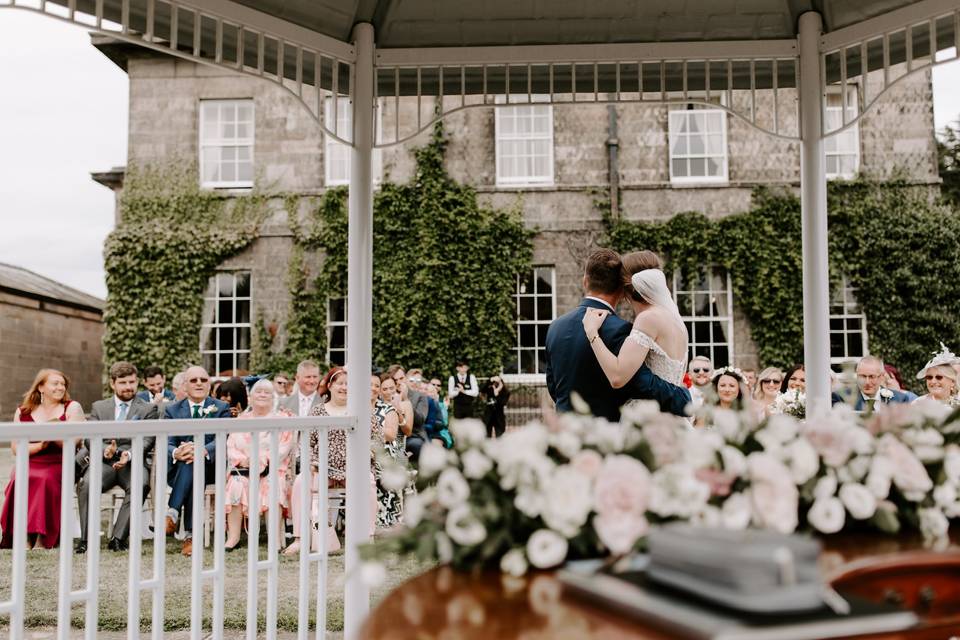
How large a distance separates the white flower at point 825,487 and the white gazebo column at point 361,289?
2762mm

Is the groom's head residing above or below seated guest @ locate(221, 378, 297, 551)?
above

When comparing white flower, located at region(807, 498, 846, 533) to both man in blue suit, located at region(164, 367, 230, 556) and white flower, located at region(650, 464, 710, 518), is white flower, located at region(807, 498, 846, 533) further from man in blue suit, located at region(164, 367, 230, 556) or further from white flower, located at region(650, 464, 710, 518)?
man in blue suit, located at region(164, 367, 230, 556)

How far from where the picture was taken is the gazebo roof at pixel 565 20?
4477mm

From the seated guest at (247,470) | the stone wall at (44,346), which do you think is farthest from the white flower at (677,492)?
the stone wall at (44,346)

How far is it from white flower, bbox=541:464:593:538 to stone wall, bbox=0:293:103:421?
24.7 m

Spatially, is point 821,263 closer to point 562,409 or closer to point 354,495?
point 562,409

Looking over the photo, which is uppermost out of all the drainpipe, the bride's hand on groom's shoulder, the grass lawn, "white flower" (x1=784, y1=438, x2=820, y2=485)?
the drainpipe

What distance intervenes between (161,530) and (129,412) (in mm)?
5755

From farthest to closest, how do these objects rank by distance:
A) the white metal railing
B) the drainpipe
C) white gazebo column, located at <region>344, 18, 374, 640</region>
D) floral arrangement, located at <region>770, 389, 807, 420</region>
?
the drainpipe, floral arrangement, located at <region>770, 389, 807, 420</region>, white gazebo column, located at <region>344, 18, 374, 640</region>, the white metal railing

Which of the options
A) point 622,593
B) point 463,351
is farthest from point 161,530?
point 463,351

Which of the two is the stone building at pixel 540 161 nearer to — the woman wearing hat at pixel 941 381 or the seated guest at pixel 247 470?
the seated guest at pixel 247 470

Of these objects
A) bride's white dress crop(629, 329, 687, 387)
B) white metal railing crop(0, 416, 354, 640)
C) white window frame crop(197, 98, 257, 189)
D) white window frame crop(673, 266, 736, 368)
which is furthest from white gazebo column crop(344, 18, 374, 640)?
white window frame crop(197, 98, 257, 189)

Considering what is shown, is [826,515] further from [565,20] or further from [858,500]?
[565,20]

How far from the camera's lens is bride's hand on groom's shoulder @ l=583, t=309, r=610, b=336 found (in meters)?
3.83
